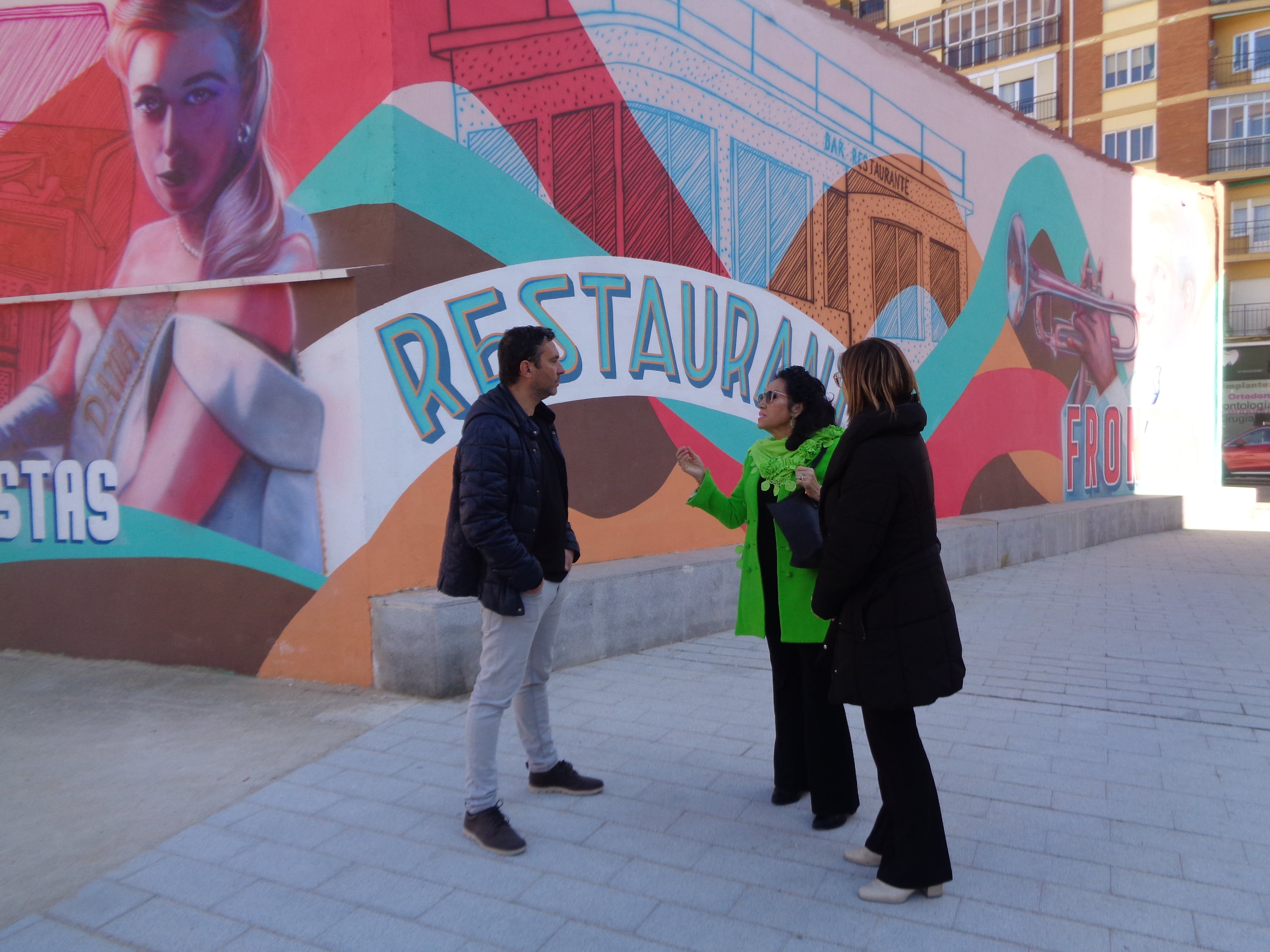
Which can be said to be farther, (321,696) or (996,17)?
(996,17)

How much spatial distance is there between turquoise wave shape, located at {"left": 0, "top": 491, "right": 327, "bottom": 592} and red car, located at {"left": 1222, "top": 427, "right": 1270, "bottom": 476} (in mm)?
28239

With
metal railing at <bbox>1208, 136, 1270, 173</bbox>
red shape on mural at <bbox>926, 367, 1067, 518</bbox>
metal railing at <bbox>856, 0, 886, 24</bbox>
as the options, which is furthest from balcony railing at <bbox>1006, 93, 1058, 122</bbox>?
red shape on mural at <bbox>926, 367, 1067, 518</bbox>

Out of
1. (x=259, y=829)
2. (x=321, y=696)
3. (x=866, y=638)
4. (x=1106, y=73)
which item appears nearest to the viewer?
(x=866, y=638)

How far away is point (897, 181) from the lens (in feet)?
33.0

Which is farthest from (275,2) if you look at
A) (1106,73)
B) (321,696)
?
(1106,73)

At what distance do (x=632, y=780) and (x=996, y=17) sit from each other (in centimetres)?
4088

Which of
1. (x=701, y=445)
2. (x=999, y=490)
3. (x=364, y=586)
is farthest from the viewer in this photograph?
(x=999, y=490)

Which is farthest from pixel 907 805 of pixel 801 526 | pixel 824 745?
pixel 801 526

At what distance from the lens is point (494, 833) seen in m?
3.40

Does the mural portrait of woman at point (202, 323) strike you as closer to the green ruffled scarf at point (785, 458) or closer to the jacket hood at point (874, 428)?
the green ruffled scarf at point (785, 458)

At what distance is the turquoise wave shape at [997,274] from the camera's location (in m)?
10.6

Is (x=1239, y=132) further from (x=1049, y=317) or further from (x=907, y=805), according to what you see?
(x=907, y=805)

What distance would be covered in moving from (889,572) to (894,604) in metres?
0.10

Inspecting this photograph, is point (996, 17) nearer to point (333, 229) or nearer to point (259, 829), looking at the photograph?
point (333, 229)
